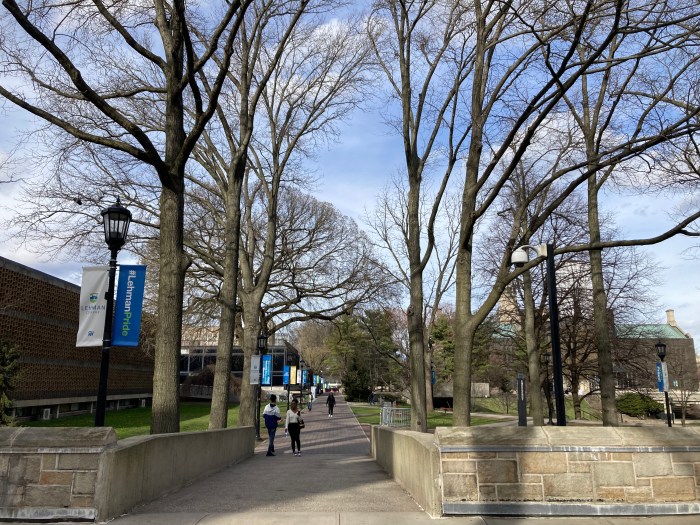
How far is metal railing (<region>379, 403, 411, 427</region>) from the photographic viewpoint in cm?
2942

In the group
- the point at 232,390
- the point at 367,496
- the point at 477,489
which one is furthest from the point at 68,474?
the point at 232,390

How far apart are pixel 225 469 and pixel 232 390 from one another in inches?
1991

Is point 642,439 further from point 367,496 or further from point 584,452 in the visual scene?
point 367,496

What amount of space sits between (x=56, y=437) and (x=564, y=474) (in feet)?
17.7

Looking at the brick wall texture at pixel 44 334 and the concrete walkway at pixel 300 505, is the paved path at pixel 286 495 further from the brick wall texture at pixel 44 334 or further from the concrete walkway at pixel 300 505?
the brick wall texture at pixel 44 334

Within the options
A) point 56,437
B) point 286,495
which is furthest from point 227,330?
point 56,437

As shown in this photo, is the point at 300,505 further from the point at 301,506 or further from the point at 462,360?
the point at 462,360

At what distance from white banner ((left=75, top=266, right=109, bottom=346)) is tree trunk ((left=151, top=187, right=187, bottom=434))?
4.85 feet

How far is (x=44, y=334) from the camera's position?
28797 mm

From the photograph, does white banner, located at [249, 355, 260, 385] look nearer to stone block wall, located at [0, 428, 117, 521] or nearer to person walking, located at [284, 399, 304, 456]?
person walking, located at [284, 399, 304, 456]

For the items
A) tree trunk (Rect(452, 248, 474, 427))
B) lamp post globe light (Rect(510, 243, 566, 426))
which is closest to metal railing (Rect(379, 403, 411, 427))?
lamp post globe light (Rect(510, 243, 566, 426))

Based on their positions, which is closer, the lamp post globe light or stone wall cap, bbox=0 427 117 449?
stone wall cap, bbox=0 427 117 449

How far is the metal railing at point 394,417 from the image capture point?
1158 inches

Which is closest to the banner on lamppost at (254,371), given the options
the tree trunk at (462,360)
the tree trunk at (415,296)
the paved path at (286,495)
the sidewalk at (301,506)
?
the tree trunk at (415,296)
